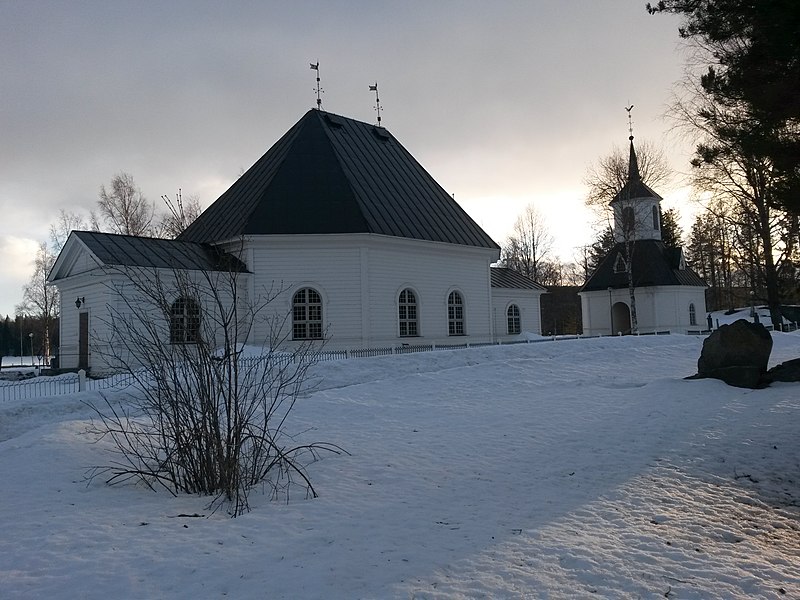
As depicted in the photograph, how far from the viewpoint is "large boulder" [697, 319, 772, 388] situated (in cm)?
1490

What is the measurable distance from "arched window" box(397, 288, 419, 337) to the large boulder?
11.7 m

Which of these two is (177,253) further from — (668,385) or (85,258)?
(668,385)

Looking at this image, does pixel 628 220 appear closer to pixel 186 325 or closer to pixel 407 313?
pixel 407 313

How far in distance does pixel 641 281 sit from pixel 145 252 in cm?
3116

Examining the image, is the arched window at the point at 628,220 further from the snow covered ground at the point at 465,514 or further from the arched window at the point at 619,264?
the snow covered ground at the point at 465,514

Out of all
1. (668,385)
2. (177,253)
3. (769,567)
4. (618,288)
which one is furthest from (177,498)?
(618,288)

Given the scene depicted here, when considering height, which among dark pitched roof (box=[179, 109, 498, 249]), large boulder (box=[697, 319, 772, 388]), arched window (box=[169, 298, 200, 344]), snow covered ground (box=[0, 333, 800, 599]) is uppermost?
dark pitched roof (box=[179, 109, 498, 249])

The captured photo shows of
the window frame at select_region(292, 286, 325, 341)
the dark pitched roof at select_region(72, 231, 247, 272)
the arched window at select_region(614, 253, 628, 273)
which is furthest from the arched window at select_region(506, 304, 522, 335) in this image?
the dark pitched roof at select_region(72, 231, 247, 272)

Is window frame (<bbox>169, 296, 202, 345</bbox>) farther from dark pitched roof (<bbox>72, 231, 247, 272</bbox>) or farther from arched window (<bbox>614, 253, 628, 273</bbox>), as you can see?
arched window (<bbox>614, 253, 628, 273</bbox>)

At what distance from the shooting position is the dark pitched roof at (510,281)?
3267 centimetres

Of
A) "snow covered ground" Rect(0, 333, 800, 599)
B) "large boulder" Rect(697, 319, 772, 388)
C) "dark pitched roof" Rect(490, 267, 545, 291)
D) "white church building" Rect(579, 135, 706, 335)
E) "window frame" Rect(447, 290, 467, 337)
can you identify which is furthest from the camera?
"white church building" Rect(579, 135, 706, 335)

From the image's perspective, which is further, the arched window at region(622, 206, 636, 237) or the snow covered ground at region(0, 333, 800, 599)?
the arched window at region(622, 206, 636, 237)

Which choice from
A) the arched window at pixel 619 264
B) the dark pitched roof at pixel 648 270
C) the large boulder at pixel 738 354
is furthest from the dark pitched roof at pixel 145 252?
the arched window at pixel 619 264

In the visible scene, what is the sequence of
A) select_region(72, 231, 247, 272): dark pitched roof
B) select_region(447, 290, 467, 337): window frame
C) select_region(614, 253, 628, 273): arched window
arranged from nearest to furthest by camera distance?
select_region(72, 231, 247, 272): dark pitched roof, select_region(447, 290, 467, 337): window frame, select_region(614, 253, 628, 273): arched window
